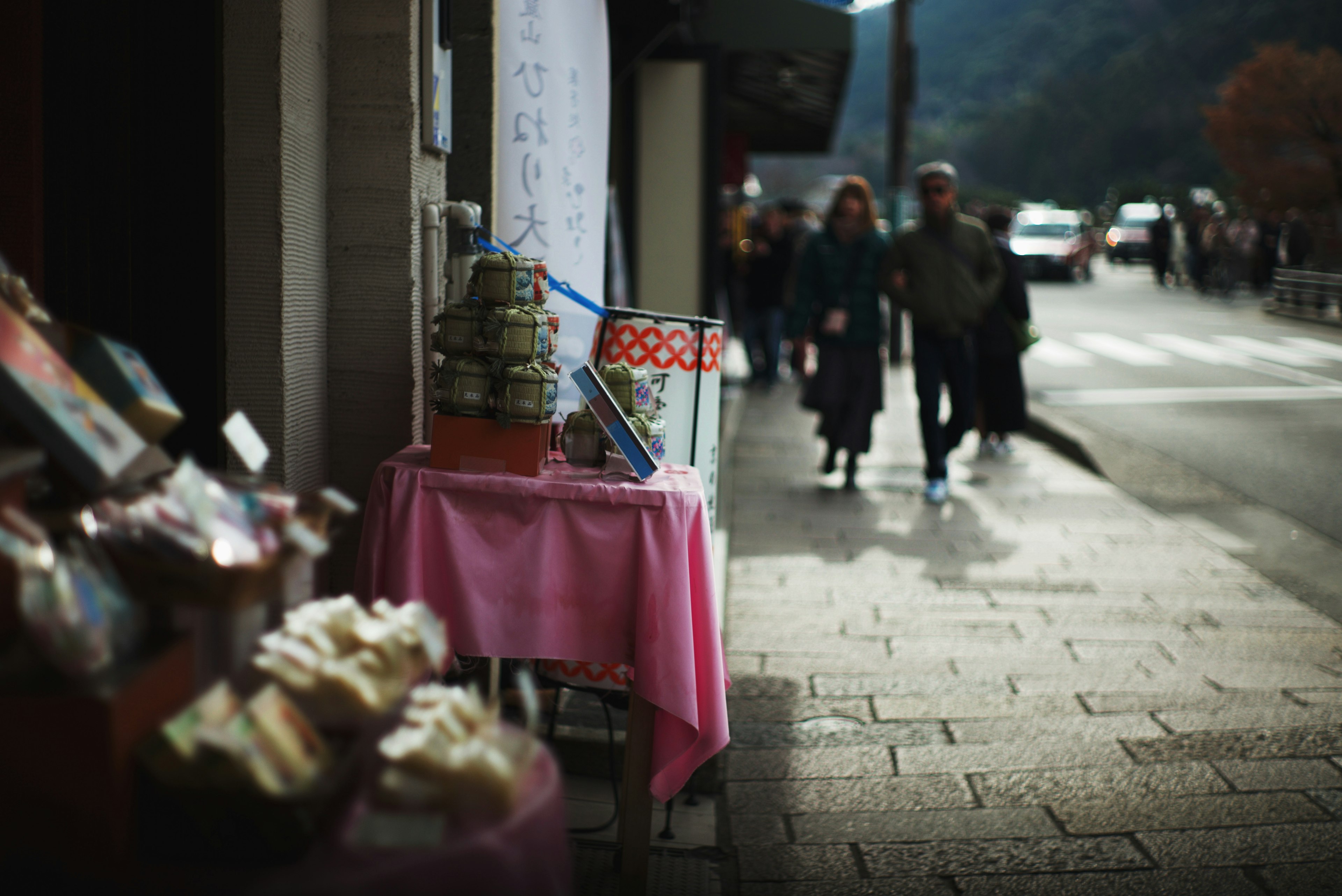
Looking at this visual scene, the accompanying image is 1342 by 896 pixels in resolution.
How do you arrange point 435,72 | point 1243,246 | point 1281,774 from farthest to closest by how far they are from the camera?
point 1243,246, point 1281,774, point 435,72

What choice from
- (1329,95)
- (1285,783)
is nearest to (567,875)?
(1285,783)

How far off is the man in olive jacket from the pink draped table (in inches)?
191

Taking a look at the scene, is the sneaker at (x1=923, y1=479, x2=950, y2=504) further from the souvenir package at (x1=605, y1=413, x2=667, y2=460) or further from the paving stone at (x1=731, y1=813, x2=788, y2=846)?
the souvenir package at (x1=605, y1=413, x2=667, y2=460)

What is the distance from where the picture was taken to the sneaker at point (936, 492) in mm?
7840

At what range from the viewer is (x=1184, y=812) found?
11.0ft

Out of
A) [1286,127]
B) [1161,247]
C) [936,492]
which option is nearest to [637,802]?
[936,492]

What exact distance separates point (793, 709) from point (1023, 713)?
824 millimetres

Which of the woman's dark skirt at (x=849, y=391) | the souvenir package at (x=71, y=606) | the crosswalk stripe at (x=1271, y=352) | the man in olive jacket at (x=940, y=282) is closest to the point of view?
the souvenir package at (x=71, y=606)

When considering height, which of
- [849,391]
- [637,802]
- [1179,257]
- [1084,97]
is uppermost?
[1084,97]

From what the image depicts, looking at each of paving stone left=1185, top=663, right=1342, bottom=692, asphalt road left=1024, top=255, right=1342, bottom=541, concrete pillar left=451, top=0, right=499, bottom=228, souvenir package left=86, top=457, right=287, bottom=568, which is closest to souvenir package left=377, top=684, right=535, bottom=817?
souvenir package left=86, top=457, right=287, bottom=568

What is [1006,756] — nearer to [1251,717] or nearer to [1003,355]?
[1251,717]

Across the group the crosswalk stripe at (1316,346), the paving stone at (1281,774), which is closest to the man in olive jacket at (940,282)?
the paving stone at (1281,774)

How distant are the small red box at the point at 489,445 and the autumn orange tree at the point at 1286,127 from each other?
27.4 meters

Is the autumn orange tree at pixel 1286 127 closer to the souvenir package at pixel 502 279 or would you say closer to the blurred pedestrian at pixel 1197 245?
the blurred pedestrian at pixel 1197 245
